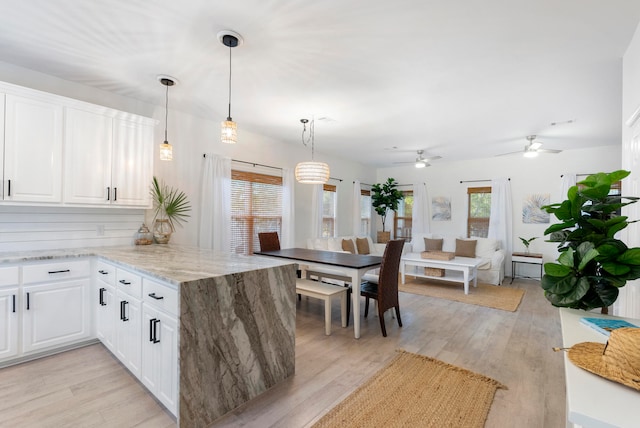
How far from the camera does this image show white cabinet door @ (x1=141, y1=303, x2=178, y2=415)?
1.78 metres

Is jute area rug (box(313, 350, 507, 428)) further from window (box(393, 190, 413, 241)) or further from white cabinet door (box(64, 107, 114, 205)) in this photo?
window (box(393, 190, 413, 241))

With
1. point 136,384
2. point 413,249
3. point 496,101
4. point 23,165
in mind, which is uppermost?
point 496,101

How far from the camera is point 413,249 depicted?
24.0ft

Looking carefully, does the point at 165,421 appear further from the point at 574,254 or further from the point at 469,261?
the point at 469,261

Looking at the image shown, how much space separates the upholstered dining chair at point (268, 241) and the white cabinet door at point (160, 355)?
7.82 feet

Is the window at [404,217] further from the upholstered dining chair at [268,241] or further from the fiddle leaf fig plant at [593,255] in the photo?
the fiddle leaf fig plant at [593,255]

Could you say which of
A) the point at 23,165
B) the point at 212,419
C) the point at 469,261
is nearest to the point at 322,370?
the point at 212,419

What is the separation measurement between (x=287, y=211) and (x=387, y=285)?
8.72 ft

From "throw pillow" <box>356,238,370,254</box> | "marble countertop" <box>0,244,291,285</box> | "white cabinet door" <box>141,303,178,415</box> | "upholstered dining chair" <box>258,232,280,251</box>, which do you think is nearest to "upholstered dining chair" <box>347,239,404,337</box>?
"marble countertop" <box>0,244,291,285</box>

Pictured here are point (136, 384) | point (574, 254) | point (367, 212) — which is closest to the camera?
point (574, 254)

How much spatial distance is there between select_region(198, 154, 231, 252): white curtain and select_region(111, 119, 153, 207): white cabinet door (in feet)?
2.94

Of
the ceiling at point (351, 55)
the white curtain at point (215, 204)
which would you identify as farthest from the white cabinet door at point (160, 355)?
the white curtain at point (215, 204)

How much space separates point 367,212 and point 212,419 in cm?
667

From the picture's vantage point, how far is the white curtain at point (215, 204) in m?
4.28
